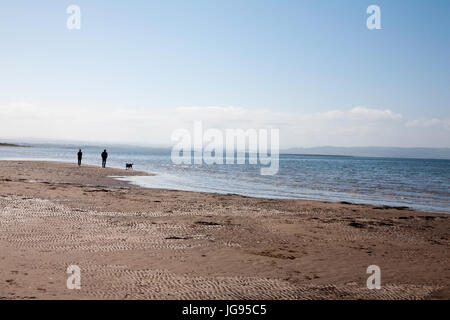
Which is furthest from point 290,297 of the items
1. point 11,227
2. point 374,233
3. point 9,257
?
point 11,227

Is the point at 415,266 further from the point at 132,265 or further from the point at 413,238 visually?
the point at 132,265

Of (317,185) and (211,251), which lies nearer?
(211,251)

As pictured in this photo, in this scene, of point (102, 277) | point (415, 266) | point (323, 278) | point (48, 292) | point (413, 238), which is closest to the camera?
point (48, 292)

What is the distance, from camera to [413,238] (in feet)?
40.4

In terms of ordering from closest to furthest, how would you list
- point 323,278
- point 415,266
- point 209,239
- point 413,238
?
point 323,278 < point 415,266 < point 209,239 < point 413,238

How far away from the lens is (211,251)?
966 centimetres

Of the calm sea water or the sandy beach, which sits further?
the calm sea water

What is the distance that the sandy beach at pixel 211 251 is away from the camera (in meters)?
7.06

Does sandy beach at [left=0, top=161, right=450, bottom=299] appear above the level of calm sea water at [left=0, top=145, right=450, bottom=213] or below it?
above

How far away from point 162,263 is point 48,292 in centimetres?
258

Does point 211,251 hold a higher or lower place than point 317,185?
higher

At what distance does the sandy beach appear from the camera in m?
7.06

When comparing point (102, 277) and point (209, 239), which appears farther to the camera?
point (209, 239)

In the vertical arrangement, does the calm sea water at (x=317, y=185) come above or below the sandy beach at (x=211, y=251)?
below
